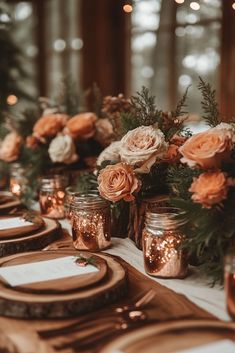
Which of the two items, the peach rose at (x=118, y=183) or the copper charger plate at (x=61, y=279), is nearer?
the copper charger plate at (x=61, y=279)

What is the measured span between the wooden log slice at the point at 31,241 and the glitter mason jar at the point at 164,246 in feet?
1.25

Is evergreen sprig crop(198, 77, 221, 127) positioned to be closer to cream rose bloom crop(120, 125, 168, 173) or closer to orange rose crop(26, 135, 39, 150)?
cream rose bloom crop(120, 125, 168, 173)

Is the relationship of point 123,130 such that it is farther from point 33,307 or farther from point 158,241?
point 33,307

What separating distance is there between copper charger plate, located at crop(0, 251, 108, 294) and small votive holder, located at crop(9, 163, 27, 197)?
3.25 feet

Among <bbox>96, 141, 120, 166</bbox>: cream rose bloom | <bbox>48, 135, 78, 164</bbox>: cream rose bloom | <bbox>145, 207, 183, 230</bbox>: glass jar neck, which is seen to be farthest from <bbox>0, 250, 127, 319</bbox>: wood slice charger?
<bbox>48, 135, 78, 164</bbox>: cream rose bloom

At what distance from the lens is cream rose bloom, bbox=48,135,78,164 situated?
81.4 inches

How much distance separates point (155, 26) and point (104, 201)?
9.78ft

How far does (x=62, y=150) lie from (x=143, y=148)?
2.53 feet

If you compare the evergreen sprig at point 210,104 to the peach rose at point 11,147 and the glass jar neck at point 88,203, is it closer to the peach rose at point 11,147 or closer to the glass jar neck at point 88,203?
Answer: the glass jar neck at point 88,203

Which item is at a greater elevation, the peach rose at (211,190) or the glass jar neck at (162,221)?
the peach rose at (211,190)

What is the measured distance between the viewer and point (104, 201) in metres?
1.45

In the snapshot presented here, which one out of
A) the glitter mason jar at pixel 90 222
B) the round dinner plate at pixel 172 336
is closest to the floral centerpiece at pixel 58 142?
the glitter mason jar at pixel 90 222

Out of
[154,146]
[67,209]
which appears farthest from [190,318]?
[67,209]

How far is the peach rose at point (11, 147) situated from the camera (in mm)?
2311
